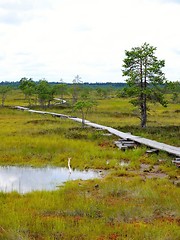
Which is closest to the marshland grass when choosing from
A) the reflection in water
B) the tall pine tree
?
the reflection in water

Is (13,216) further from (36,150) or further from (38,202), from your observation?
(36,150)

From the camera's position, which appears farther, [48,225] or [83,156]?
[83,156]

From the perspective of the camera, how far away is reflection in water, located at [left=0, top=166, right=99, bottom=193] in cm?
1328

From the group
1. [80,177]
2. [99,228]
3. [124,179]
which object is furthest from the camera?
[80,177]

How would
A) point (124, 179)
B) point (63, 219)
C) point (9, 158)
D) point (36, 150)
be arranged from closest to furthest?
point (63, 219) < point (124, 179) < point (9, 158) < point (36, 150)

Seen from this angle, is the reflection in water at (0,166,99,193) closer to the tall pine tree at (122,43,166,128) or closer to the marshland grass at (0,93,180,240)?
the marshland grass at (0,93,180,240)

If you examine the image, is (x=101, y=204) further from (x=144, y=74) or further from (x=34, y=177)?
(x=144, y=74)

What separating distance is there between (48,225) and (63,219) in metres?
0.54

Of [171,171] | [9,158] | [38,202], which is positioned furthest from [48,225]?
[9,158]

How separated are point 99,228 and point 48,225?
1.17 meters

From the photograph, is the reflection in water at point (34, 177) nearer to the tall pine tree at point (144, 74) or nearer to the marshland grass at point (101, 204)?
the marshland grass at point (101, 204)

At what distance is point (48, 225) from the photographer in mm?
8617

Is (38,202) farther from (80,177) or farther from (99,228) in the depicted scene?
(80,177)

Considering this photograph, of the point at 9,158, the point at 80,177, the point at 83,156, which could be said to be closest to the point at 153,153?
the point at 83,156
